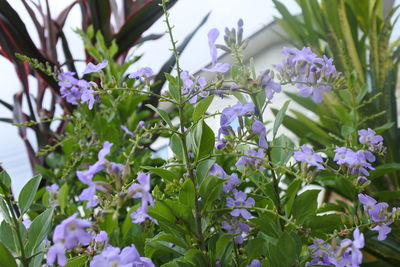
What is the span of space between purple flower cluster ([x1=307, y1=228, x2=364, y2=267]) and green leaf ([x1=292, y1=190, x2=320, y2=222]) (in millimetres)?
55

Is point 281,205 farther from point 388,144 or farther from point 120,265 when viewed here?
point 388,144

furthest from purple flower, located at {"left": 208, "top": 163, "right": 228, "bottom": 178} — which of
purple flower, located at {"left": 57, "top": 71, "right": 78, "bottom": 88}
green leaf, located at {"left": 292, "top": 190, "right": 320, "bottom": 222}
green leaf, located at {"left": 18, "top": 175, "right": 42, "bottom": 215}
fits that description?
purple flower, located at {"left": 57, "top": 71, "right": 78, "bottom": 88}

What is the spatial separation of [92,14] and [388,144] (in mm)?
984

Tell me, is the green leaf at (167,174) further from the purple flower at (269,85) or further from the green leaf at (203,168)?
the purple flower at (269,85)

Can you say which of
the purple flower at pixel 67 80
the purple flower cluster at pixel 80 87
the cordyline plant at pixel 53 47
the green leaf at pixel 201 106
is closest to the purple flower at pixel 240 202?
the green leaf at pixel 201 106

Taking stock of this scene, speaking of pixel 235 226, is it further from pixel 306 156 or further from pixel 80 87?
pixel 80 87

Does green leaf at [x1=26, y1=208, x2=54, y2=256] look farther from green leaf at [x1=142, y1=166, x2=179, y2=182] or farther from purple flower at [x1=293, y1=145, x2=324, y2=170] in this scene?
purple flower at [x1=293, y1=145, x2=324, y2=170]

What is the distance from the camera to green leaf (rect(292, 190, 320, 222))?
520 millimetres

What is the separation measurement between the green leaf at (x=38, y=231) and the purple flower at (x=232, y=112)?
0.22 meters

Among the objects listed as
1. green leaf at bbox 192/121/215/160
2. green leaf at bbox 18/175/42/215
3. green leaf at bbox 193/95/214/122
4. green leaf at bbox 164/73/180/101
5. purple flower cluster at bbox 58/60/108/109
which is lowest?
green leaf at bbox 192/121/215/160

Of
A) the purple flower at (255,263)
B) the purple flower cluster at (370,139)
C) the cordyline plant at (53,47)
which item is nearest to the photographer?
the purple flower at (255,263)

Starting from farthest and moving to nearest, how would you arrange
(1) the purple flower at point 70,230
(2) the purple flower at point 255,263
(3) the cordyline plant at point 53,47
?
(3) the cordyline plant at point 53,47
(2) the purple flower at point 255,263
(1) the purple flower at point 70,230

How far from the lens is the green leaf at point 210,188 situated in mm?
449

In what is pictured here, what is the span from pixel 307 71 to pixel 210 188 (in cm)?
20
